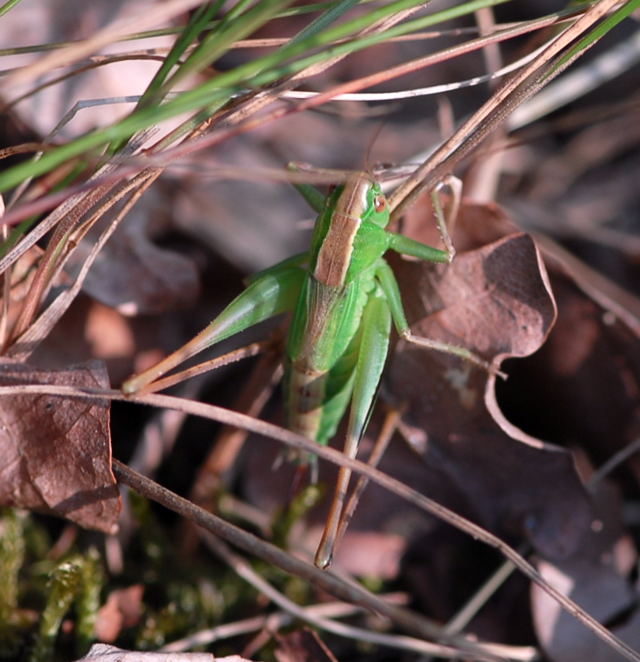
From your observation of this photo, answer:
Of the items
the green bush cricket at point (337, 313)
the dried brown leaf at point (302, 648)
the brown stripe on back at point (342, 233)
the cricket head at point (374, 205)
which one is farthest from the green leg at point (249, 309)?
the dried brown leaf at point (302, 648)

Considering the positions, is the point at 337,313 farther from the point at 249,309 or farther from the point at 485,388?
the point at 485,388

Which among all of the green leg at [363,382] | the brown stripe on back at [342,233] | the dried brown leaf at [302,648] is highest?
the brown stripe on back at [342,233]

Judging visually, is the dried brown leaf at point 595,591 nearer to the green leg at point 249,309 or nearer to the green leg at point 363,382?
the green leg at point 363,382

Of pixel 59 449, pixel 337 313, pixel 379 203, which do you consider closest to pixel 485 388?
pixel 337 313

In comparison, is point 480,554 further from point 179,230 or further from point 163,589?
point 179,230

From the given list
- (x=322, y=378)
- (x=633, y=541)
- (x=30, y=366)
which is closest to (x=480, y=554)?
(x=633, y=541)

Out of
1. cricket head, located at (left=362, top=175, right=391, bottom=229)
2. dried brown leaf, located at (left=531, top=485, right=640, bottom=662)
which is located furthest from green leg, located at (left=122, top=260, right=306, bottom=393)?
dried brown leaf, located at (left=531, top=485, right=640, bottom=662)

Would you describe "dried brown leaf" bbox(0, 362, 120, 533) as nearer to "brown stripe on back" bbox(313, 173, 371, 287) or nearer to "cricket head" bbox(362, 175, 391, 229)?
"brown stripe on back" bbox(313, 173, 371, 287)
